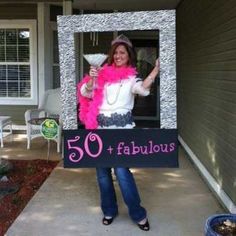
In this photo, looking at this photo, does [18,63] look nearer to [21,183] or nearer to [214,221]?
[21,183]

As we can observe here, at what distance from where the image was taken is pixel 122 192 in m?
3.59

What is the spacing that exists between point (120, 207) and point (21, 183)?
55.5 inches

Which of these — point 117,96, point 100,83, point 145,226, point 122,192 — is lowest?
point 145,226

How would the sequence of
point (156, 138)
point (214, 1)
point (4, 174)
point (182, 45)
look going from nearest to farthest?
point (156, 138)
point (214, 1)
point (4, 174)
point (182, 45)

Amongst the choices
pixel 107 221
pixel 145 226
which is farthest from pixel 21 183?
pixel 145 226

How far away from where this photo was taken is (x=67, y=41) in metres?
3.47

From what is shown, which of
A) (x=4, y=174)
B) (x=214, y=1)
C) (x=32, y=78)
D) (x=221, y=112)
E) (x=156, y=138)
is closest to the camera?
(x=156, y=138)

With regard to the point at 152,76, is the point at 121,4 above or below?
above

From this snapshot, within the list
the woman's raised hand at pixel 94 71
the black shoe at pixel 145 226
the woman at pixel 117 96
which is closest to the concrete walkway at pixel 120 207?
the black shoe at pixel 145 226

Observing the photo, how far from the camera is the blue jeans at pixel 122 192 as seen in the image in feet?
11.7

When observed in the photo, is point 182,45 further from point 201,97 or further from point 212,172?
point 212,172

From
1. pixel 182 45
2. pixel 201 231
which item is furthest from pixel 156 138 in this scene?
pixel 182 45

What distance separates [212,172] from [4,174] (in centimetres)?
241

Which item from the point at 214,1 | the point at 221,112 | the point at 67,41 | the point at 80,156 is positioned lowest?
the point at 80,156
